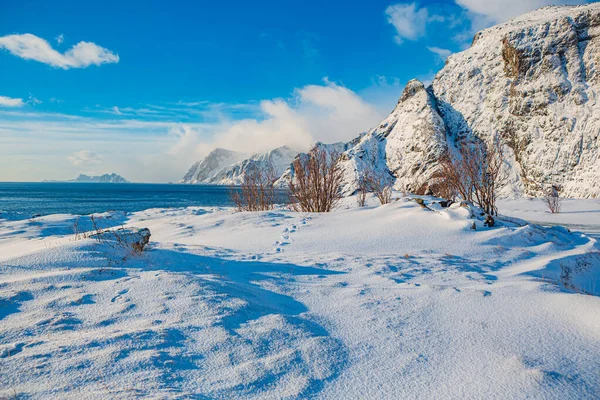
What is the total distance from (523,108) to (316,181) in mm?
50449

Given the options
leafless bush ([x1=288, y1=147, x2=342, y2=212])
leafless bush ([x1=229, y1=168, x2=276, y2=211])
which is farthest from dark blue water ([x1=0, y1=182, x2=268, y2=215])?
leafless bush ([x1=288, y1=147, x2=342, y2=212])

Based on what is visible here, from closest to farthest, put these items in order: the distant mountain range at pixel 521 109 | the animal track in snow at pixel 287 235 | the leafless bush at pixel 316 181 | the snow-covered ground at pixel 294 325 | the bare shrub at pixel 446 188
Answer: the snow-covered ground at pixel 294 325 < the animal track in snow at pixel 287 235 < the leafless bush at pixel 316 181 < the bare shrub at pixel 446 188 < the distant mountain range at pixel 521 109

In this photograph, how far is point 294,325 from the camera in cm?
288

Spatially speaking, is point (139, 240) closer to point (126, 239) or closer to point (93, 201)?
point (126, 239)

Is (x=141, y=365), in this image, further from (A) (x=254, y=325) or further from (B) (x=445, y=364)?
(B) (x=445, y=364)

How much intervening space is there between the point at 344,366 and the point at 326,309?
104 centimetres

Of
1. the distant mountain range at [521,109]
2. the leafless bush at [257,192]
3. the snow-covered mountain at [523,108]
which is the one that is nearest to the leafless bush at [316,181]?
the leafless bush at [257,192]

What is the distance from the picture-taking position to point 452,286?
416cm

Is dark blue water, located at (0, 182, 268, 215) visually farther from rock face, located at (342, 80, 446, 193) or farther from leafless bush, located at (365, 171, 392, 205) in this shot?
rock face, located at (342, 80, 446, 193)

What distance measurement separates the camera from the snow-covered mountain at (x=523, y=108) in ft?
134

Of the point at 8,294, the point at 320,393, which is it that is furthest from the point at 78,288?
the point at 320,393

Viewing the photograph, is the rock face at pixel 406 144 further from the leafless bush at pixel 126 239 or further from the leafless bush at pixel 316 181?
the leafless bush at pixel 126 239

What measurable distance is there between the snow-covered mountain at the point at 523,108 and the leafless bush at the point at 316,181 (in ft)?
83.9

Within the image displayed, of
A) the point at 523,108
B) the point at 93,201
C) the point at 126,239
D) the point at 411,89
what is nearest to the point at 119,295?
the point at 126,239
